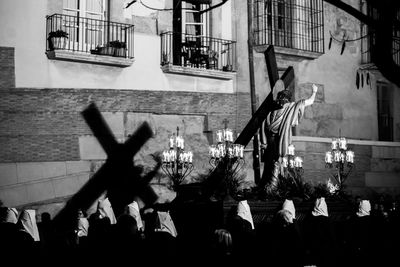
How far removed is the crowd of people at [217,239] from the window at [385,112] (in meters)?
11.4

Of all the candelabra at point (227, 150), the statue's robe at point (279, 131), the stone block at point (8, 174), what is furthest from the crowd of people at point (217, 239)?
the stone block at point (8, 174)

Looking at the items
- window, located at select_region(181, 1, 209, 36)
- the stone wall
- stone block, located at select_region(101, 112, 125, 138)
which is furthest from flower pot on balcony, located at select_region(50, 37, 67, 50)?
window, located at select_region(181, 1, 209, 36)

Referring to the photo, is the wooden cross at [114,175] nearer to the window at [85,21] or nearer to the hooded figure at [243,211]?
the window at [85,21]

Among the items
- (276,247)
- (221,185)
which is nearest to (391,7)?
(276,247)

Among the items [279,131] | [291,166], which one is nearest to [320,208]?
[291,166]

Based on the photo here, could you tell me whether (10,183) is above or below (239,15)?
below

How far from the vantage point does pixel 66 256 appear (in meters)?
10.3

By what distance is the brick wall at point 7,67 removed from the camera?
58.2 ft

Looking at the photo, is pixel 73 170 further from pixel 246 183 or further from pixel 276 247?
pixel 276 247

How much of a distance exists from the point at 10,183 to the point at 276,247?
9261mm

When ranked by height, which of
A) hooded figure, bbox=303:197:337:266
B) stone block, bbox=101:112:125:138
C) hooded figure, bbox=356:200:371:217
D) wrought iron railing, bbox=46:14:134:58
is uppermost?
wrought iron railing, bbox=46:14:134:58

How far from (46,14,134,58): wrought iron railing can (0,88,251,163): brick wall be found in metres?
1.18

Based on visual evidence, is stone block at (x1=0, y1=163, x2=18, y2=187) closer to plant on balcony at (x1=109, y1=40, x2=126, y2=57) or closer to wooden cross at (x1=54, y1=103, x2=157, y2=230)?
wooden cross at (x1=54, y1=103, x2=157, y2=230)

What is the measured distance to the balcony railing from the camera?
20.3 meters
